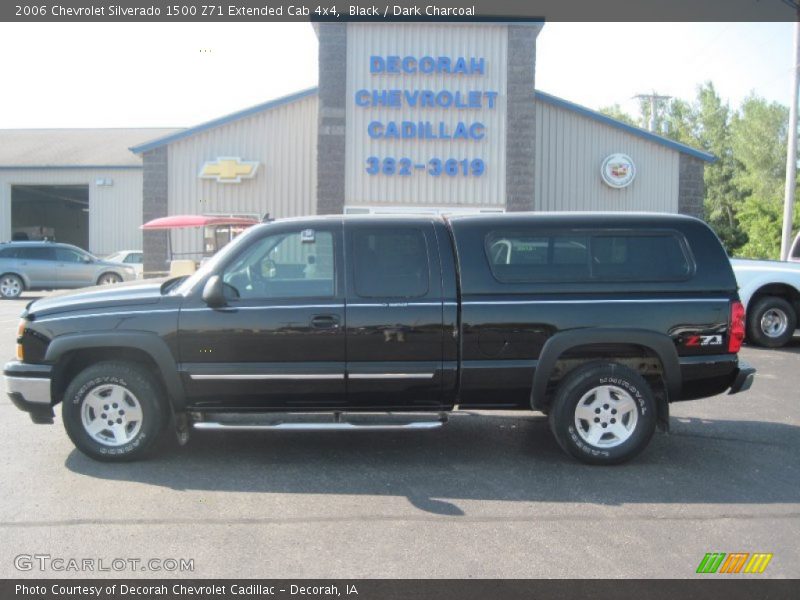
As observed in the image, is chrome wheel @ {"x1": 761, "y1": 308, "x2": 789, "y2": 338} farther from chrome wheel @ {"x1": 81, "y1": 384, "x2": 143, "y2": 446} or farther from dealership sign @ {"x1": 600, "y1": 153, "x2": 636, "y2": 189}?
chrome wheel @ {"x1": 81, "y1": 384, "x2": 143, "y2": 446}

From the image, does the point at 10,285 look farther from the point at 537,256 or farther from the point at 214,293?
the point at 537,256

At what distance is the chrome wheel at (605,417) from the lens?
5922 millimetres

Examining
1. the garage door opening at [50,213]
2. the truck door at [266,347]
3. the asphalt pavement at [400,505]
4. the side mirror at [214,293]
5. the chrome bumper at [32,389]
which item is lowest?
the asphalt pavement at [400,505]

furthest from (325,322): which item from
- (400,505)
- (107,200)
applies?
(107,200)

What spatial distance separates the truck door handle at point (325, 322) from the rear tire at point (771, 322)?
8.70 m

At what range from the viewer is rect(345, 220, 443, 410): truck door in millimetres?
5773

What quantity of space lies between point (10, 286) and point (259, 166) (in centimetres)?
810

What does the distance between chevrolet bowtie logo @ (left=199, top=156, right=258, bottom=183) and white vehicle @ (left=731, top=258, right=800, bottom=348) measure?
12.8 m

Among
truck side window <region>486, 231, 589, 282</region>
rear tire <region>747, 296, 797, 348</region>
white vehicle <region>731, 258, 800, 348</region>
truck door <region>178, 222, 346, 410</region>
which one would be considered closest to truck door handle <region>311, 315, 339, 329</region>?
truck door <region>178, 222, 346, 410</region>

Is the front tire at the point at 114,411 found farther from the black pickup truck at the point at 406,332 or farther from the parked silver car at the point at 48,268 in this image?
the parked silver car at the point at 48,268

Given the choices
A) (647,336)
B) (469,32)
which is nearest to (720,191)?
(469,32)

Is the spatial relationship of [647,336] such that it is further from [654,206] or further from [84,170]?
[84,170]

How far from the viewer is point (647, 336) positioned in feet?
19.1

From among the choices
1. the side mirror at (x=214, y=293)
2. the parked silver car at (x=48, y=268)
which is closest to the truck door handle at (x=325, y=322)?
the side mirror at (x=214, y=293)
